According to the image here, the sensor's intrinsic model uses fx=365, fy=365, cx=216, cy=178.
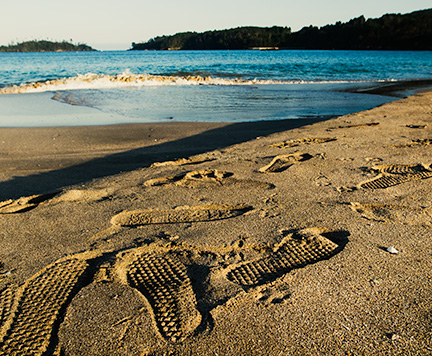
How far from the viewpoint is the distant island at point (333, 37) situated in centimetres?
6156

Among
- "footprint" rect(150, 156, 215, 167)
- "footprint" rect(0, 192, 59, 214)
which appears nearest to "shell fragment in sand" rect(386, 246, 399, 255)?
"footprint" rect(150, 156, 215, 167)

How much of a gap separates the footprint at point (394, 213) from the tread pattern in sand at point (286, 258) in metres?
0.48

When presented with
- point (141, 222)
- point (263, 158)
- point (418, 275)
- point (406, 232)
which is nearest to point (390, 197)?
point (406, 232)

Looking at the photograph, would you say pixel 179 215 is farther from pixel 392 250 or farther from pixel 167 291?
pixel 392 250

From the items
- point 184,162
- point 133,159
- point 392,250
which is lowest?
point 133,159

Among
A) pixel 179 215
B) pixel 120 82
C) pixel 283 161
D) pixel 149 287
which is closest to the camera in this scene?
pixel 149 287

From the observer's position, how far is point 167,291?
1.82m

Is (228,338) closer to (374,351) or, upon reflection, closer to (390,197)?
(374,351)

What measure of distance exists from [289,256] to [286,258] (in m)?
0.03

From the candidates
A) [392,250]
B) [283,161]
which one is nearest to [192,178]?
[283,161]

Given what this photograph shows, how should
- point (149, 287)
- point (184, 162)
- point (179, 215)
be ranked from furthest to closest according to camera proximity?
point (184, 162)
point (179, 215)
point (149, 287)

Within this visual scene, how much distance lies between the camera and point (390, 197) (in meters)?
2.81

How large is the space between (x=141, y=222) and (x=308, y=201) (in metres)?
1.24

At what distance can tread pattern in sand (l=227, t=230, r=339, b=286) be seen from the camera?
1909 mm
